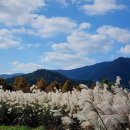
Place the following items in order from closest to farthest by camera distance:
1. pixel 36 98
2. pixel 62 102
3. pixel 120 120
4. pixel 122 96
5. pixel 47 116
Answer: pixel 120 120 → pixel 122 96 → pixel 62 102 → pixel 47 116 → pixel 36 98

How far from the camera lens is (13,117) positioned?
18.0 meters

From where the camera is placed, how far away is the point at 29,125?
17.2 meters

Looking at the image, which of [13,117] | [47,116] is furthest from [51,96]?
[13,117]

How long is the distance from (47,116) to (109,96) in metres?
9.34

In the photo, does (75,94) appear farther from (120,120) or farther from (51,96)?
(120,120)

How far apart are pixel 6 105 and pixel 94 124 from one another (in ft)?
40.5

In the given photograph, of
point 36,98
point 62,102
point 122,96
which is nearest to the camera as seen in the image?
point 122,96

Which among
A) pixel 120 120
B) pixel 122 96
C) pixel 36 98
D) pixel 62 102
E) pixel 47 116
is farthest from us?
pixel 36 98

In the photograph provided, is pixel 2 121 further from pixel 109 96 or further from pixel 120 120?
pixel 120 120

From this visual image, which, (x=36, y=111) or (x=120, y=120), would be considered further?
(x=36, y=111)

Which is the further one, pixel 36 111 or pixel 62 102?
pixel 36 111

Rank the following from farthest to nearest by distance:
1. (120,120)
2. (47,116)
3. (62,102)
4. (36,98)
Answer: (36,98) < (47,116) < (62,102) < (120,120)

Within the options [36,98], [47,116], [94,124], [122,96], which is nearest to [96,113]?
[94,124]

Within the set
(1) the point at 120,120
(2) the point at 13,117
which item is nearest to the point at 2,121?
(2) the point at 13,117
